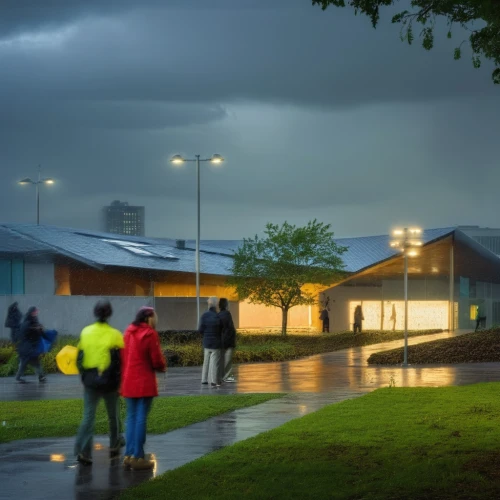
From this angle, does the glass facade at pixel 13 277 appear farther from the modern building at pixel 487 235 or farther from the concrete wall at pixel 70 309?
the modern building at pixel 487 235

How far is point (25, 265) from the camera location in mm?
43375

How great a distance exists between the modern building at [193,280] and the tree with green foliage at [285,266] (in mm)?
2042

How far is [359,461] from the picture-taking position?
10961 millimetres

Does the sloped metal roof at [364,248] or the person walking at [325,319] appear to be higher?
the sloped metal roof at [364,248]

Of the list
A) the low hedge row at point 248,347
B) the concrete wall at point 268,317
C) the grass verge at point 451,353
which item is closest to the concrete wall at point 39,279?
the low hedge row at point 248,347

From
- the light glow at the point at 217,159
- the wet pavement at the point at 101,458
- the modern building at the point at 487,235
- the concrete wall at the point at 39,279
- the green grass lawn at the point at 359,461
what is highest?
the modern building at the point at 487,235

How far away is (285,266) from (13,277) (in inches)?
478

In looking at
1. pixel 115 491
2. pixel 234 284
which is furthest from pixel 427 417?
pixel 234 284

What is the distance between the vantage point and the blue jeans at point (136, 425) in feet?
36.2

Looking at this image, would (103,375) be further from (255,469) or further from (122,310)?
(122,310)

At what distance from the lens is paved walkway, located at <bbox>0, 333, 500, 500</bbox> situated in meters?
10.4

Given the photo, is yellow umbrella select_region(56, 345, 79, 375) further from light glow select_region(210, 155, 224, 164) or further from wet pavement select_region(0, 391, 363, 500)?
light glow select_region(210, 155, 224, 164)

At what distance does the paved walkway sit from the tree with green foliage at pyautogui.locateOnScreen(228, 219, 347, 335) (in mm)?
15462

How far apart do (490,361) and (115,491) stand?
20128 mm
